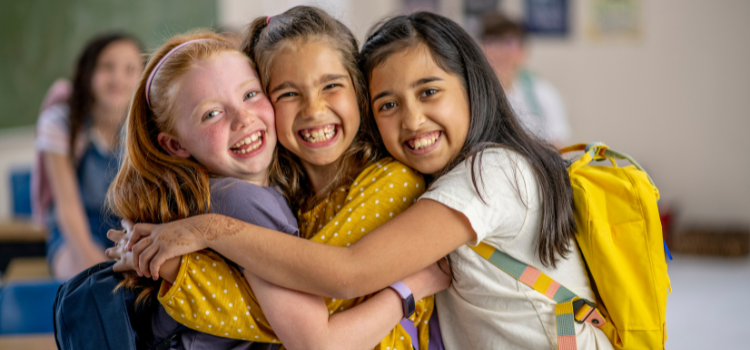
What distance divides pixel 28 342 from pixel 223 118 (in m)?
0.86

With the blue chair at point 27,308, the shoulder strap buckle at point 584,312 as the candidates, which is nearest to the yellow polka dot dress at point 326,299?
the shoulder strap buckle at point 584,312

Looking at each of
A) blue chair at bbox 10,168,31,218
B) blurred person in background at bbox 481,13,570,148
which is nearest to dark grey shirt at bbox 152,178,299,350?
blurred person in background at bbox 481,13,570,148

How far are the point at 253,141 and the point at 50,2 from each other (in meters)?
3.17

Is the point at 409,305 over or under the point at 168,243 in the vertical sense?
under

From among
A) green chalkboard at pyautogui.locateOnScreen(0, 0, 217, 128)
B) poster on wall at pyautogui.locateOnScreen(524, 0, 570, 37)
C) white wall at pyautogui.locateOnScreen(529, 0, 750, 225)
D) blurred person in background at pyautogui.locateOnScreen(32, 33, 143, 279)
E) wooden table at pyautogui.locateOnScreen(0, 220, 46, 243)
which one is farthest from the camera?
poster on wall at pyautogui.locateOnScreen(524, 0, 570, 37)

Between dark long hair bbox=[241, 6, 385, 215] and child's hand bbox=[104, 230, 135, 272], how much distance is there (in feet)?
1.14

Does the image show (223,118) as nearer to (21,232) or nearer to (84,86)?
(84,86)

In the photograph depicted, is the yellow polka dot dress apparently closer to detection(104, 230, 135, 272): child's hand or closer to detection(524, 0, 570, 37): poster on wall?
detection(104, 230, 135, 272): child's hand

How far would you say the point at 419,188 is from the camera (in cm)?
126

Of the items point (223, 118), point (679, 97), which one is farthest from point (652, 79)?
point (223, 118)

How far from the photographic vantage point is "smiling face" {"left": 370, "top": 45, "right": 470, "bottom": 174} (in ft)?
3.98

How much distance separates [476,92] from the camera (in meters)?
1.25

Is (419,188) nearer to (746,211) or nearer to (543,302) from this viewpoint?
(543,302)

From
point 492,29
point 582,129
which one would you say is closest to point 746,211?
point 582,129
